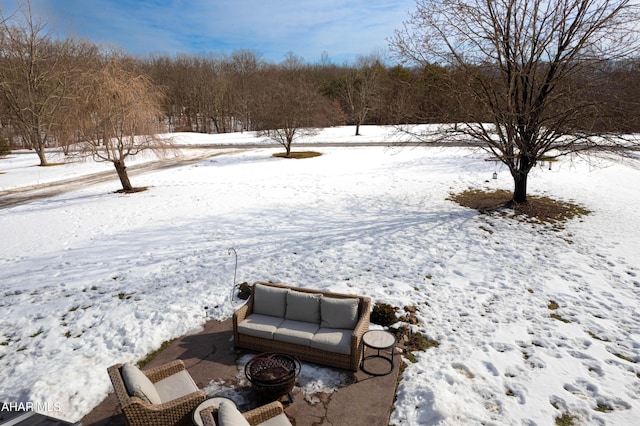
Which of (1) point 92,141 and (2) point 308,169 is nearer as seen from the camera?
(1) point 92,141

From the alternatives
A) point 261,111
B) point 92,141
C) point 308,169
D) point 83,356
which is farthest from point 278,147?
point 83,356

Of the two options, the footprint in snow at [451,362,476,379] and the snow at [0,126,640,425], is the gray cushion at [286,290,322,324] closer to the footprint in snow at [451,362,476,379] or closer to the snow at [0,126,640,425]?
the snow at [0,126,640,425]

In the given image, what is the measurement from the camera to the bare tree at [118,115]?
16.9m

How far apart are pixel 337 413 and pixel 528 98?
47.1 feet

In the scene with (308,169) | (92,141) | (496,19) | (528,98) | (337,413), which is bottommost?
(337,413)

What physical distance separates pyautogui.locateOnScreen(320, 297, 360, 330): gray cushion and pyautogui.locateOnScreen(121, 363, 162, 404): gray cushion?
9.69ft

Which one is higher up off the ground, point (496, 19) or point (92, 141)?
point (496, 19)

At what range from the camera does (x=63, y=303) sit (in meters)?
8.48

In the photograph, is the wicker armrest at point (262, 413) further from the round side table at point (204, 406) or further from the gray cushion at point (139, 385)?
the gray cushion at point (139, 385)

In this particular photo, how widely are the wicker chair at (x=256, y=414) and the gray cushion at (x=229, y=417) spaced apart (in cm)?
18

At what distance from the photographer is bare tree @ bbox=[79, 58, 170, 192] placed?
55.4 feet

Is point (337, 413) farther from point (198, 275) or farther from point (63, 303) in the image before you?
point (63, 303)

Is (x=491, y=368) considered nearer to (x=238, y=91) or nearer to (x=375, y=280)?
(x=375, y=280)

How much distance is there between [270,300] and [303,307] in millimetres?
707
